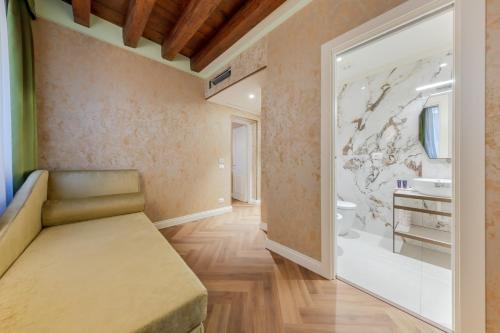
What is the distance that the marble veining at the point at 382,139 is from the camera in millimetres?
2189

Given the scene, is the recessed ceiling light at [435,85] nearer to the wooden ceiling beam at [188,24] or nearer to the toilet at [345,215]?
the toilet at [345,215]

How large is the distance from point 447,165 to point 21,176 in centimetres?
432

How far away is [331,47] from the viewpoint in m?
1.52

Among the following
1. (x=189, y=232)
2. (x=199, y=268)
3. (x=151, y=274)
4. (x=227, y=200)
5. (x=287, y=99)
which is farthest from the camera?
(x=227, y=200)

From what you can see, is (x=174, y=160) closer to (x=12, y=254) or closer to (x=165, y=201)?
(x=165, y=201)

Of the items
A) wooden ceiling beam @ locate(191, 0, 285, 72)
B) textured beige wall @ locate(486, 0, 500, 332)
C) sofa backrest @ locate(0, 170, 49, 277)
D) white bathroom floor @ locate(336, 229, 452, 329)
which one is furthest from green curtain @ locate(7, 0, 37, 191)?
textured beige wall @ locate(486, 0, 500, 332)

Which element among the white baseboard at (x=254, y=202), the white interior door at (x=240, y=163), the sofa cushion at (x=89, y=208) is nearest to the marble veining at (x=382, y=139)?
the white baseboard at (x=254, y=202)

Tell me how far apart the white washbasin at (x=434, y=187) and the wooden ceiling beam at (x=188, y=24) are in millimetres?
2856

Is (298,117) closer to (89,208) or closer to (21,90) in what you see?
(89,208)

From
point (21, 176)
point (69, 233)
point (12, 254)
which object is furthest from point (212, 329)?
point (21, 176)

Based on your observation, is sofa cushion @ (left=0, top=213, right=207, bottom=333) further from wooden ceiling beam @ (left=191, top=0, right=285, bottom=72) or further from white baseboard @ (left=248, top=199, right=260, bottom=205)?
white baseboard @ (left=248, top=199, right=260, bottom=205)

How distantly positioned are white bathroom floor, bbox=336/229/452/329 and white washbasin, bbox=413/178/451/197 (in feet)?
2.36

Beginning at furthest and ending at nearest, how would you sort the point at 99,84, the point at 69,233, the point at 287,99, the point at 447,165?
the point at 99,84, the point at 447,165, the point at 287,99, the point at 69,233

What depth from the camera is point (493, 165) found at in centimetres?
91
